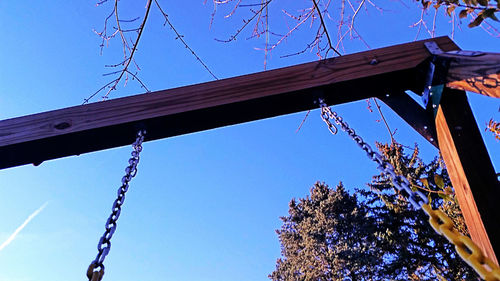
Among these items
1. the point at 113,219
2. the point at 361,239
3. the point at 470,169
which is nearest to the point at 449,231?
the point at 470,169

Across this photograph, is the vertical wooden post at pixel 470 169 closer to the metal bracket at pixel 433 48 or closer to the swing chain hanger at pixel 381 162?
the metal bracket at pixel 433 48

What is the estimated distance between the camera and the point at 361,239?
1498 cm

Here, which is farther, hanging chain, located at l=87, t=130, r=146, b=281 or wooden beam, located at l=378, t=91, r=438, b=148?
wooden beam, located at l=378, t=91, r=438, b=148

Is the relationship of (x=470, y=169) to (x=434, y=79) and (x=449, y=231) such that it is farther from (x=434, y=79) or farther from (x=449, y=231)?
(x=449, y=231)

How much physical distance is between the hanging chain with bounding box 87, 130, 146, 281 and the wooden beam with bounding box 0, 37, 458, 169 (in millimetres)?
138

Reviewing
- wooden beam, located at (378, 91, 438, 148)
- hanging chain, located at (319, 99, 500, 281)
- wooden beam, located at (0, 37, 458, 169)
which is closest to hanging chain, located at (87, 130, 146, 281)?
wooden beam, located at (0, 37, 458, 169)

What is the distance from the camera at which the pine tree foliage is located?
1328cm

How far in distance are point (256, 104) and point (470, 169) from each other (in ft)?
2.37

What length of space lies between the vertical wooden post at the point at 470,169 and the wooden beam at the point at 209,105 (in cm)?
20

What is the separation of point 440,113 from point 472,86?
0.54 feet

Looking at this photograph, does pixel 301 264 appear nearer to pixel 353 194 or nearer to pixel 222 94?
pixel 353 194

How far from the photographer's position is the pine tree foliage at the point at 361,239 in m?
13.3

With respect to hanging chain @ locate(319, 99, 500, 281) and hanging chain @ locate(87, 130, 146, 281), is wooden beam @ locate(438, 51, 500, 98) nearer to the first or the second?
hanging chain @ locate(319, 99, 500, 281)

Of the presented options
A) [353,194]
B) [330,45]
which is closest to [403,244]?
[353,194]
